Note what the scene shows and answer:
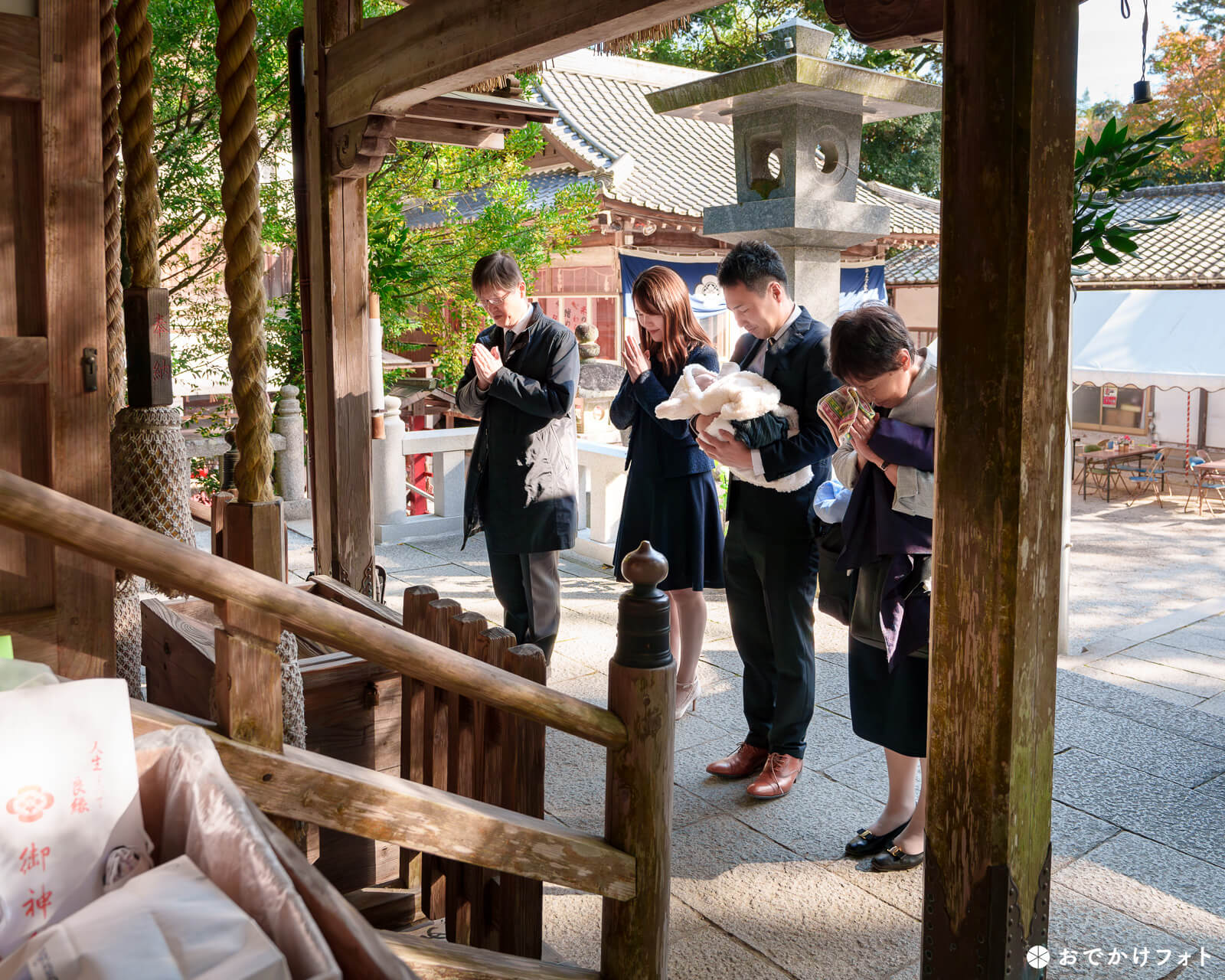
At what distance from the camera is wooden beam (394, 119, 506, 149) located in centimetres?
448

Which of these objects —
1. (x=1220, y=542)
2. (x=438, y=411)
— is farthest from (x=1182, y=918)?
(x=438, y=411)

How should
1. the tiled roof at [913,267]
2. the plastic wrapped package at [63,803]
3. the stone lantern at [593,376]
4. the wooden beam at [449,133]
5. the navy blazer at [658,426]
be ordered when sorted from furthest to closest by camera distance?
the tiled roof at [913,267] → the stone lantern at [593,376] → the wooden beam at [449,133] → the navy blazer at [658,426] → the plastic wrapped package at [63,803]

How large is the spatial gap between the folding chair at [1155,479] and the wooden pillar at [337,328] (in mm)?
10414

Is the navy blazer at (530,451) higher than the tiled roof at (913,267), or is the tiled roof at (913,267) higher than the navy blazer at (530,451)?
the tiled roof at (913,267)

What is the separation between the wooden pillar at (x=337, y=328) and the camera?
4.30m

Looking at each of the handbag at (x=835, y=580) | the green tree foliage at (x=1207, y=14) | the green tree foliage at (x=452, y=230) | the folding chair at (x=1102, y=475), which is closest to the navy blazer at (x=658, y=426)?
the handbag at (x=835, y=580)

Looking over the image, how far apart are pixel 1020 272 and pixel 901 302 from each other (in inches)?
569

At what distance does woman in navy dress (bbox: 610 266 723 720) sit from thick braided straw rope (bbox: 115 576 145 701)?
6.30ft

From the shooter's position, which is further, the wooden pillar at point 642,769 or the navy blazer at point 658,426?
the navy blazer at point 658,426

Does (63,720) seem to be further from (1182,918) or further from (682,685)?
(682,685)

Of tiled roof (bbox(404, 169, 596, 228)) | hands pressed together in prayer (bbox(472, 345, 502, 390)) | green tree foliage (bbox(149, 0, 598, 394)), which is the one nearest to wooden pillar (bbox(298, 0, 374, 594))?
hands pressed together in prayer (bbox(472, 345, 502, 390))

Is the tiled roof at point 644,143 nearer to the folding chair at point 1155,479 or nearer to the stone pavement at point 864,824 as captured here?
the folding chair at point 1155,479

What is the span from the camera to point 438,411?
500 inches

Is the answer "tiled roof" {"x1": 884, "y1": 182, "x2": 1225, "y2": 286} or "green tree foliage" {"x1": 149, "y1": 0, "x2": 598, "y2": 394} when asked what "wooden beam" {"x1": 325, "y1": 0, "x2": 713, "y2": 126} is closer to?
"green tree foliage" {"x1": 149, "y1": 0, "x2": 598, "y2": 394}
